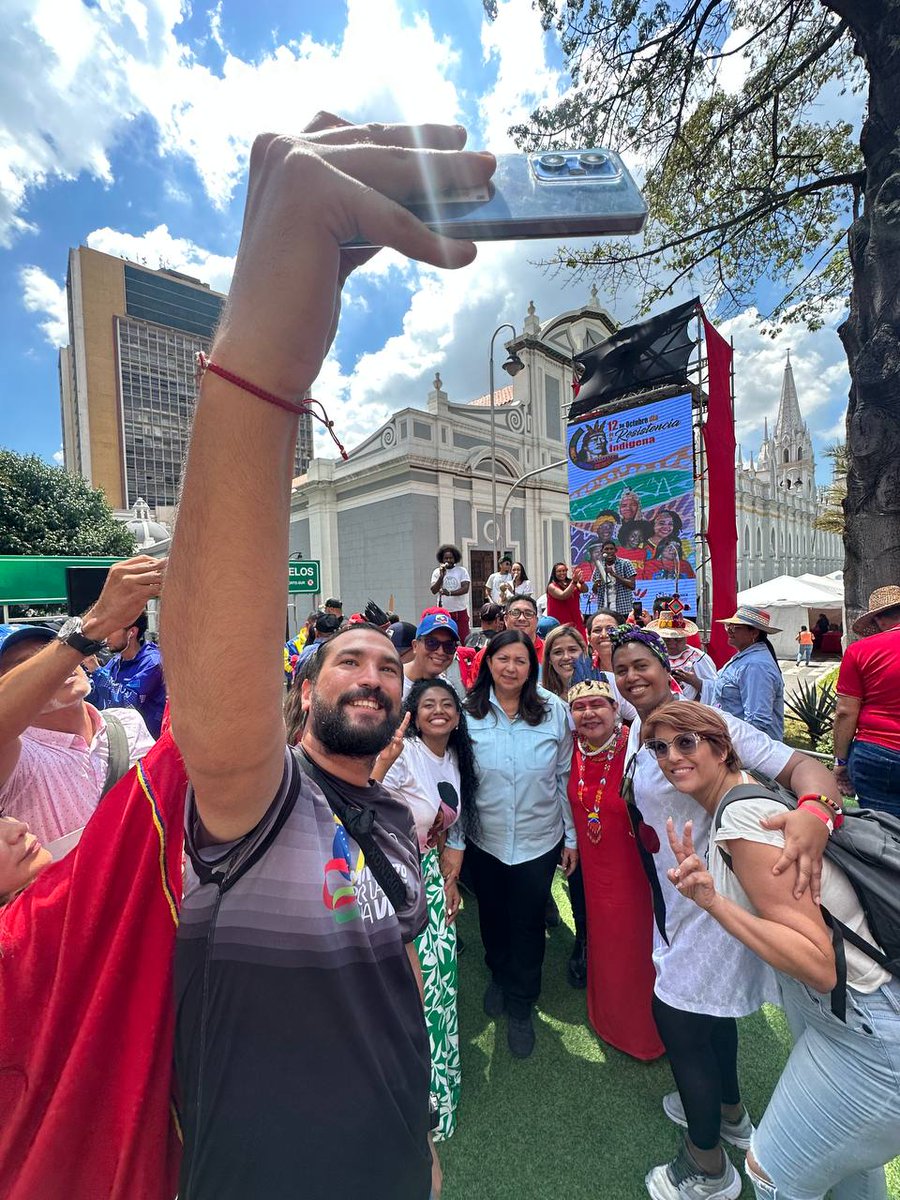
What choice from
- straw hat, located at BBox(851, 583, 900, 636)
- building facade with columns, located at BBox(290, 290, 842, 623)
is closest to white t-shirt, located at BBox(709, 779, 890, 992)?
straw hat, located at BBox(851, 583, 900, 636)

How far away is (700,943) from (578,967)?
4.78ft

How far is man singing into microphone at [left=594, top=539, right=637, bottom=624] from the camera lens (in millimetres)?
7719

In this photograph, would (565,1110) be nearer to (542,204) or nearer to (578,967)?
(578,967)

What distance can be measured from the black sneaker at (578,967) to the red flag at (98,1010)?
2847 millimetres

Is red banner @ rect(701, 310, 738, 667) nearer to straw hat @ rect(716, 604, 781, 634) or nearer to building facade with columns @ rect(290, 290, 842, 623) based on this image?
straw hat @ rect(716, 604, 781, 634)

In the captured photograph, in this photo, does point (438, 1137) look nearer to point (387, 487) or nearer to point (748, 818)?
point (748, 818)

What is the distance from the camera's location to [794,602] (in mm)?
17391

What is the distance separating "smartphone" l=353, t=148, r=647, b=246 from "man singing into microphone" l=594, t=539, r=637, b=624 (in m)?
7.27

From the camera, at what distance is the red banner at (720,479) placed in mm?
6566

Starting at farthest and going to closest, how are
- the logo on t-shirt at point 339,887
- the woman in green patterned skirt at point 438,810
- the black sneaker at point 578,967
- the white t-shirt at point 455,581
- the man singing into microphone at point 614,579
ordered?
the white t-shirt at point 455,581, the man singing into microphone at point 614,579, the black sneaker at point 578,967, the woman in green patterned skirt at point 438,810, the logo on t-shirt at point 339,887

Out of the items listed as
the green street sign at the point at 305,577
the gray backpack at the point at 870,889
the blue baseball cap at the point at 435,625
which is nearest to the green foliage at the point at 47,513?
the green street sign at the point at 305,577

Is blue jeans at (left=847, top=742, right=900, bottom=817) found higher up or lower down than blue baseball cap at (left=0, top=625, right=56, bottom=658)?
lower down

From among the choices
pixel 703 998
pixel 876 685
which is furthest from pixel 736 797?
pixel 876 685

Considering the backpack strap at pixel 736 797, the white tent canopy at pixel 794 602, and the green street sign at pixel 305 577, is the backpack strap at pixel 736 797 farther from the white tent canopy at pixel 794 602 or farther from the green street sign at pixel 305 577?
the white tent canopy at pixel 794 602
